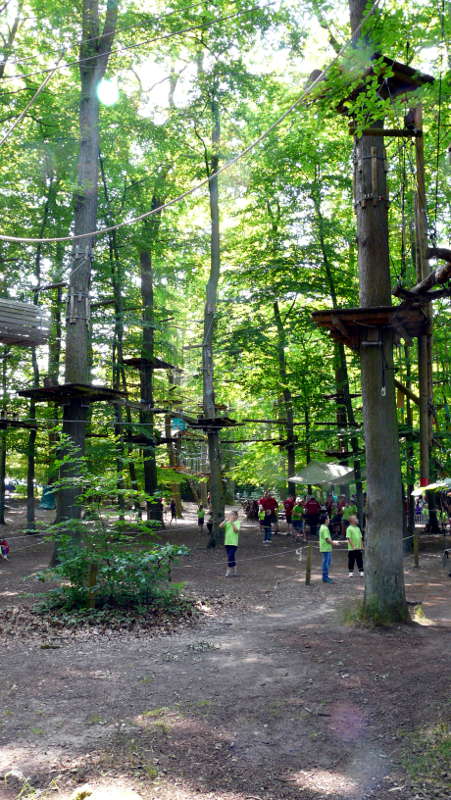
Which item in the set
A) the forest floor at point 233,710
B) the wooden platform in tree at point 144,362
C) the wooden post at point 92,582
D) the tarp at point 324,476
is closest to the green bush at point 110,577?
the wooden post at point 92,582

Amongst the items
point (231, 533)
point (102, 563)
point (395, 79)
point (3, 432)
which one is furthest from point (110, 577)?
point (3, 432)

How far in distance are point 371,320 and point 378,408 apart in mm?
1388

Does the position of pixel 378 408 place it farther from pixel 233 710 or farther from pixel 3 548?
pixel 3 548

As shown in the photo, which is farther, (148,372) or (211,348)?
(148,372)

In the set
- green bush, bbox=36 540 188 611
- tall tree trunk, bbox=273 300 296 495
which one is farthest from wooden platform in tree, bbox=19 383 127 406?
tall tree trunk, bbox=273 300 296 495

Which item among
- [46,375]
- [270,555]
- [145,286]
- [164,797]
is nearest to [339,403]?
[270,555]

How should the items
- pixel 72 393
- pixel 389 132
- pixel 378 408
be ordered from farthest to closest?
pixel 72 393
pixel 378 408
pixel 389 132

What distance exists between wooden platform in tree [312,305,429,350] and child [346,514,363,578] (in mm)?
5842

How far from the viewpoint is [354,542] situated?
1424 centimetres

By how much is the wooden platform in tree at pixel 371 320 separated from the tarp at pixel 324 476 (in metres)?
12.0

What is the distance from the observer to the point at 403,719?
5805 millimetres

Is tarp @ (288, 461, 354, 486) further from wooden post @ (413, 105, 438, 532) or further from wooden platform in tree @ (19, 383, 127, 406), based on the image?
wooden post @ (413, 105, 438, 532)

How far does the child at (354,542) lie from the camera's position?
1393 centimetres

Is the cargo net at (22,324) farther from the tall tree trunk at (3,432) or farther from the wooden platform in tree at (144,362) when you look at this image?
the wooden platform in tree at (144,362)
